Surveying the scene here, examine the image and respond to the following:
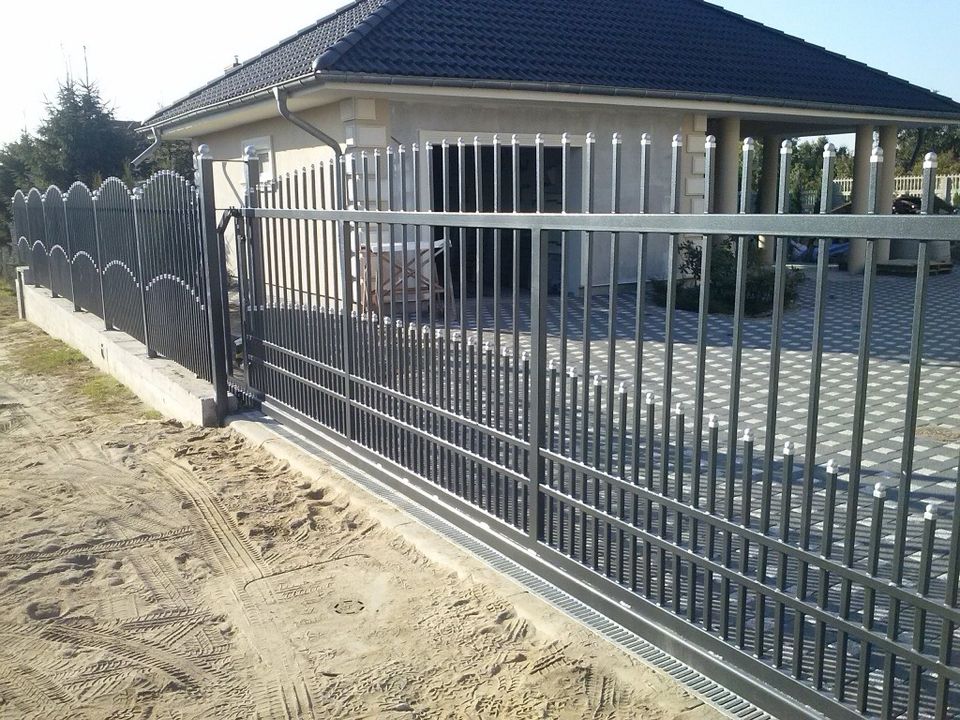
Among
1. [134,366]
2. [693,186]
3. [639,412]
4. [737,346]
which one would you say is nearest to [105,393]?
[134,366]

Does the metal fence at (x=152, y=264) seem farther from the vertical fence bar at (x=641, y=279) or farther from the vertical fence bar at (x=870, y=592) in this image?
the vertical fence bar at (x=870, y=592)

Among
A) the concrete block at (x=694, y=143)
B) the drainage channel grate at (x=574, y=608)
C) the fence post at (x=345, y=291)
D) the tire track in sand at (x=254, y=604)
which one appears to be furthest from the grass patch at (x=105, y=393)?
the concrete block at (x=694, y=143)

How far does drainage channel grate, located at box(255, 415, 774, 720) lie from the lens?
3.05 m

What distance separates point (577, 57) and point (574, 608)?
11033 mm

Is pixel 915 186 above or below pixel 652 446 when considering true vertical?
above

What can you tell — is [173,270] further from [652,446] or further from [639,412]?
[639,412]

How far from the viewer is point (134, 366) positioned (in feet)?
28.9

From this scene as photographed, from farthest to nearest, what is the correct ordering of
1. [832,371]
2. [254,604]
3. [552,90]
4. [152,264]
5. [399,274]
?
[552,90]
[152,264]
[832,371]
[399,274]
[254,604]

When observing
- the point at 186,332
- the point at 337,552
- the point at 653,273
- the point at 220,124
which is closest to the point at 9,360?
the point at 186,332

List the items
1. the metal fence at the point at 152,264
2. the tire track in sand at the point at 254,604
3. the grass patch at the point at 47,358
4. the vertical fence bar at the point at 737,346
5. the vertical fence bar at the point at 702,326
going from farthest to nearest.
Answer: the grass patch at the point at 47,358
the metal fence at the point at 152,264
the tire track in sand at the point at 254,604
the vertical fence bar at the point at 702,326
the vertical fence bar at the point at 737,346

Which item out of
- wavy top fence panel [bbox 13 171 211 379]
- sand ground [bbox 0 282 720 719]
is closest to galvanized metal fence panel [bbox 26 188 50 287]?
wavy top fence panel [bbox 13 171 211 379]

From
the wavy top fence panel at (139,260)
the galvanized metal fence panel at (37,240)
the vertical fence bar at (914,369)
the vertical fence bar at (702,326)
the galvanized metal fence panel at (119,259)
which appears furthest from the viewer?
the galvanized metal fence panel at (37,240)

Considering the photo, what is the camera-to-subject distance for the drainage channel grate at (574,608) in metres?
3.05

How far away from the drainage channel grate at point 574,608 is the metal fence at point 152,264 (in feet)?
7.82
